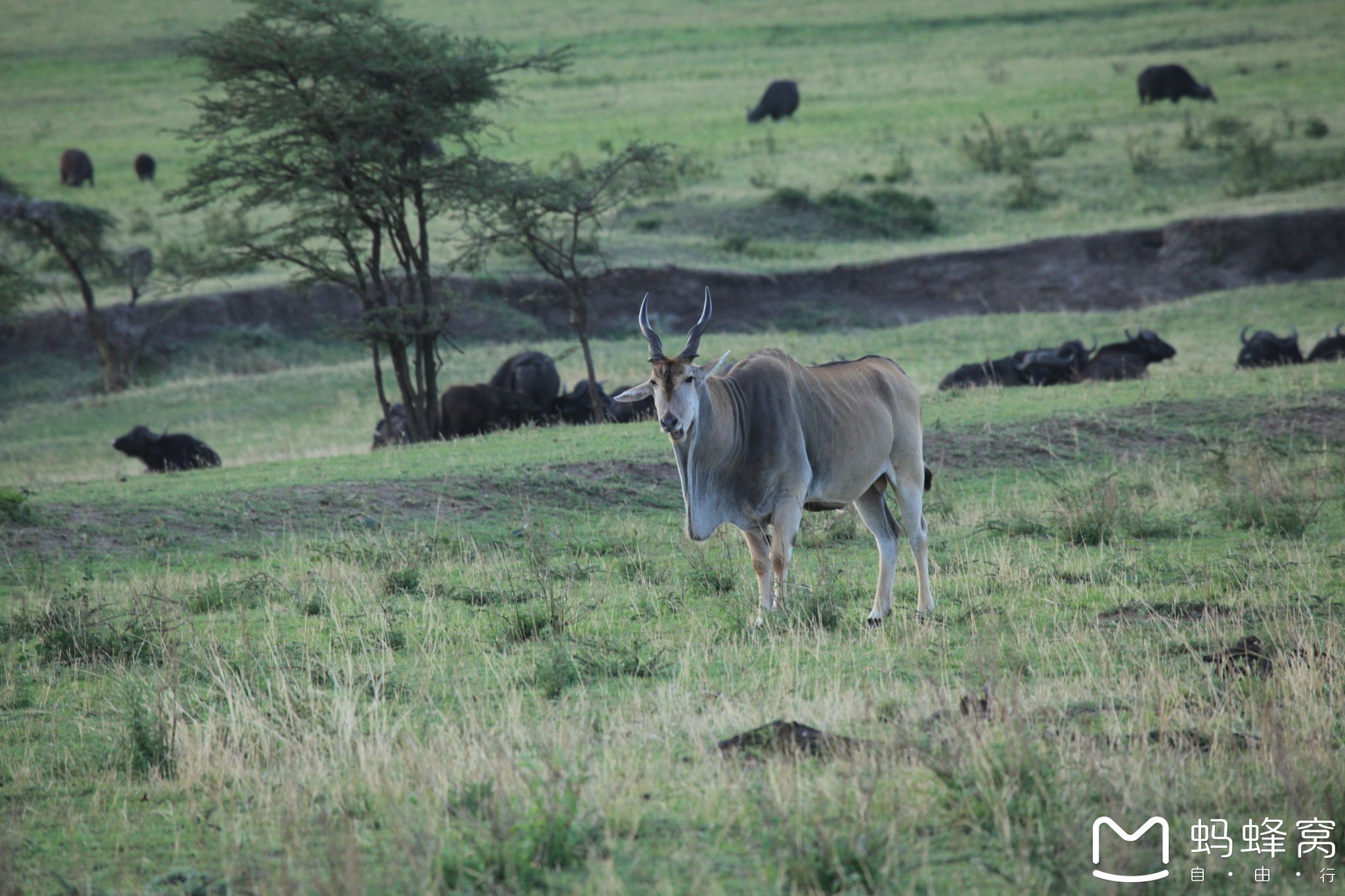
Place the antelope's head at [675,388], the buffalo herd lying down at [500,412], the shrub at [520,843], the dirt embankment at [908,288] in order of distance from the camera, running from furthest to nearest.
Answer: the dirt embankment at [908,288], the buffalo herd lying down at [500,412], the antelope's head at [675,388], the shrub at [520,843]

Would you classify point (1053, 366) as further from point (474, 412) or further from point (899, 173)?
point (899, 173)

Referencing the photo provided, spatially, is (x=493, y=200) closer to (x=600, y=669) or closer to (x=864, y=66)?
(x=600, y=669)

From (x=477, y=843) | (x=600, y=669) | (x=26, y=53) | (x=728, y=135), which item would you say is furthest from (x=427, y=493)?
(x=26, y=53)

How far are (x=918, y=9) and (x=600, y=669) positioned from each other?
8025 centimetres

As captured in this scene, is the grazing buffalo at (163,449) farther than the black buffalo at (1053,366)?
No

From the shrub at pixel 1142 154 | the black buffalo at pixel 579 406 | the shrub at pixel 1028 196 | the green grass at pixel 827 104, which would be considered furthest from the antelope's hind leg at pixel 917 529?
the shrub at pixel 1142 154

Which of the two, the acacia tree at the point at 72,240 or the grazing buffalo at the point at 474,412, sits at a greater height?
the acacia tree at the point at 72,240

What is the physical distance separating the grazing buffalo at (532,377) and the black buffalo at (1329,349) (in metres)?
13.1

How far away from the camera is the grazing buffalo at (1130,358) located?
2100 cm

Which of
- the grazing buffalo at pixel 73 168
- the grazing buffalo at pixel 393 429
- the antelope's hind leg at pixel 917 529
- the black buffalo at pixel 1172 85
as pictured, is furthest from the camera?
the black buffalo at pixel 1172 85

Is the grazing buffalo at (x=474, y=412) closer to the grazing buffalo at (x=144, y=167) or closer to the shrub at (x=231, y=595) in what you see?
the shrub at (x=231, y=595)

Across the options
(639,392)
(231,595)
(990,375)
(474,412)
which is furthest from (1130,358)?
(231,595)

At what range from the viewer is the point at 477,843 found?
462 cm

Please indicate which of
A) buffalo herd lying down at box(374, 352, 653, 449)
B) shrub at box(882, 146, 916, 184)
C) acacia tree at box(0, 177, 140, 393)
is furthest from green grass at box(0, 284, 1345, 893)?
shrub at box(882, 146, 916, 184)
